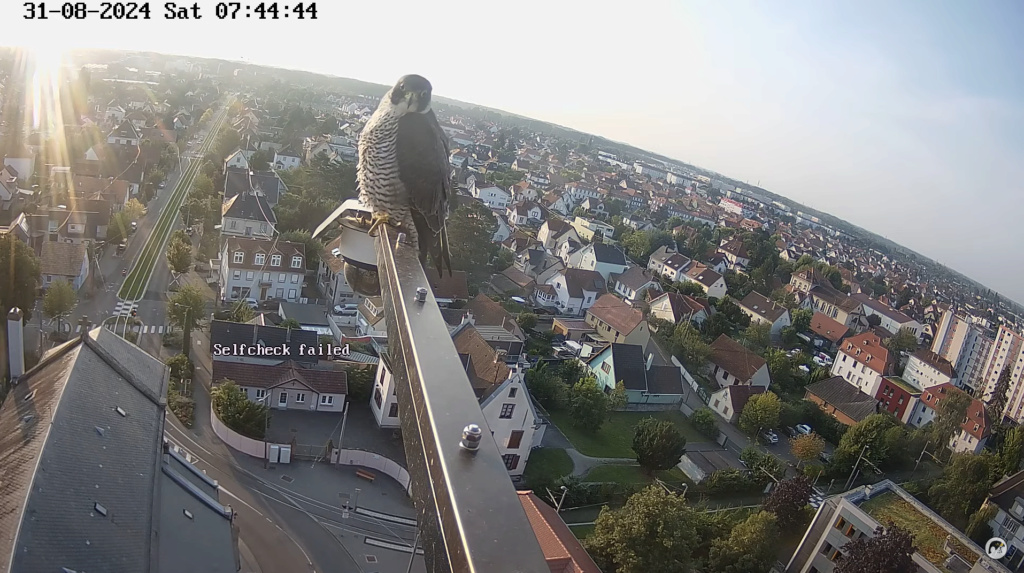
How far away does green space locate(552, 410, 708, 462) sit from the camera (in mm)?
19411

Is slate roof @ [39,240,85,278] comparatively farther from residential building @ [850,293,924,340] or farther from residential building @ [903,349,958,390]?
residential building @ [850,293,924,340]

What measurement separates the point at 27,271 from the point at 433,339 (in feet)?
66.8

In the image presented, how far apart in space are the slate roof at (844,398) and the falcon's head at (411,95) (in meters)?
26.3

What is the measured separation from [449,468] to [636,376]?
22.2 meters

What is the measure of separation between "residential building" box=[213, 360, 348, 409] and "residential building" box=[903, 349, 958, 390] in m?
30.8

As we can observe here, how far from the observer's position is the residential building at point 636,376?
23.0 m

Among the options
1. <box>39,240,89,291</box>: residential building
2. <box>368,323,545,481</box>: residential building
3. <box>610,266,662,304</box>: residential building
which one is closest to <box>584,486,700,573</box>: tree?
<box>368,323,545,481</box>: residential building

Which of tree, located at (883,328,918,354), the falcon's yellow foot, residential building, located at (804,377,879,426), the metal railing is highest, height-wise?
the falcon's yellow foot

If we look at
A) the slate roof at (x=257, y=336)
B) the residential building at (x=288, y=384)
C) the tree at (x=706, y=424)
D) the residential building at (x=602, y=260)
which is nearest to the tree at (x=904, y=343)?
the residential building at (x=602, y=260)

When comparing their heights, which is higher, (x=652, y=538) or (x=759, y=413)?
(x=652, y=538)

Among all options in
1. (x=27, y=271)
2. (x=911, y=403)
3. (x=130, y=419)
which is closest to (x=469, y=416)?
(x=130, y=419)

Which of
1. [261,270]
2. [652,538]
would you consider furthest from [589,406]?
[261,270]

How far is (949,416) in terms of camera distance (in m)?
27.1

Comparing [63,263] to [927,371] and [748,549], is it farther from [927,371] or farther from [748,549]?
[927,371]
